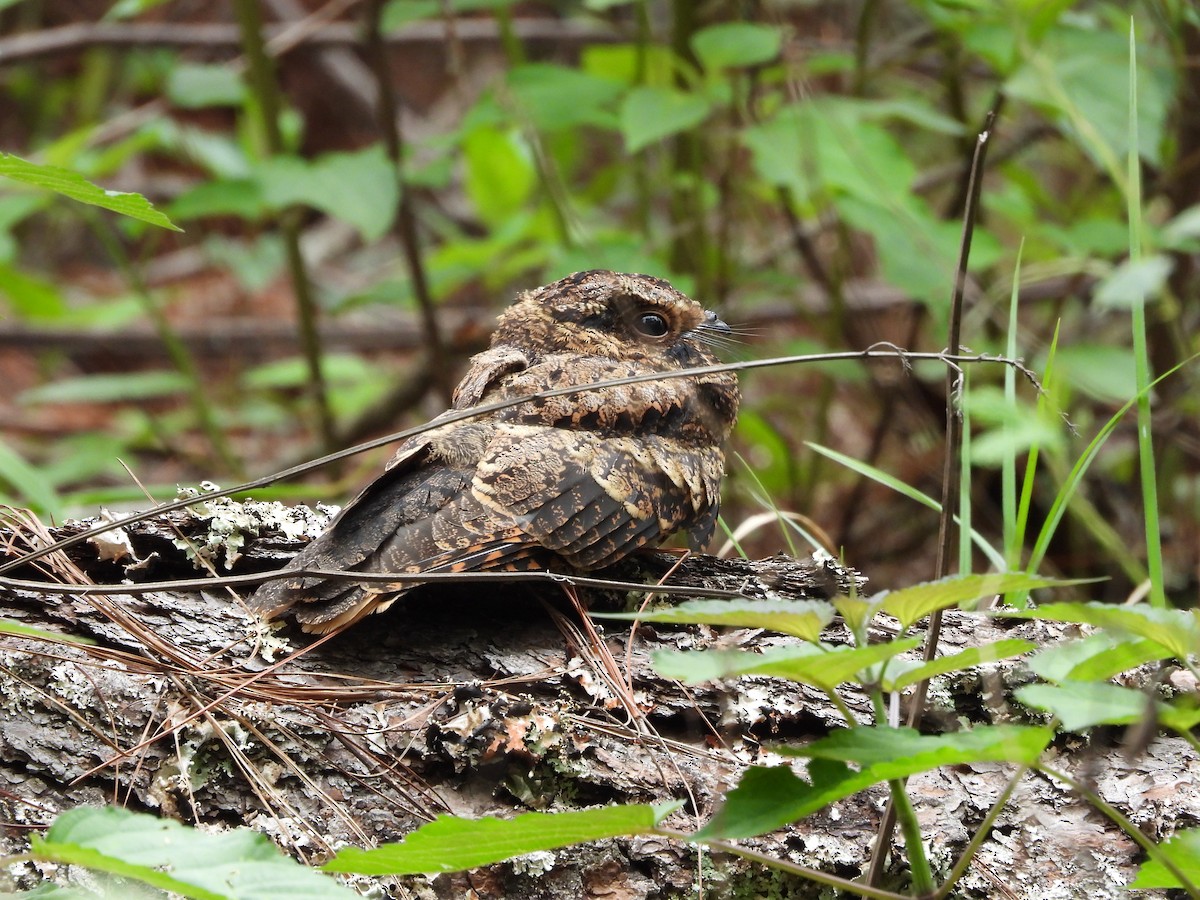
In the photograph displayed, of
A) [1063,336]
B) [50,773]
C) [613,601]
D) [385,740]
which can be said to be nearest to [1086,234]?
[1063,336]

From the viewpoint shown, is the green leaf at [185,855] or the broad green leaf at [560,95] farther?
the broad green leaf at [560,95]

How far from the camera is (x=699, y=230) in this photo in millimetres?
5012

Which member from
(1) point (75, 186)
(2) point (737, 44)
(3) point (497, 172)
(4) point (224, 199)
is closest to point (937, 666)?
(1) point (75, 186)

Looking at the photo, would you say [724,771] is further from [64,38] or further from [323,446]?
[64,38]

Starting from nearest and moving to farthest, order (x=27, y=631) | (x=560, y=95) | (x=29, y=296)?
(x=27, y=631) → (x=560, y=95) → (x=29, y=296)

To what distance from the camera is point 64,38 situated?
550 cm

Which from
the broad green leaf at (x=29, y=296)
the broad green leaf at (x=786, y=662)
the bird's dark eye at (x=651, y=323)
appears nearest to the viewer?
the broad green leaf at (x=786, y=662)

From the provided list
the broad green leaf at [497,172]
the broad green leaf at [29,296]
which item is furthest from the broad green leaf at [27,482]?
the broad green leaf at [497,172]

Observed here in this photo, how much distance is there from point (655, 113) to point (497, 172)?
4.80ft

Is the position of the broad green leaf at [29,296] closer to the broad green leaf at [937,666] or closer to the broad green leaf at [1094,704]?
the broad green leaf at [937,666]

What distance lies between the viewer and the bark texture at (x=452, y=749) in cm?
193

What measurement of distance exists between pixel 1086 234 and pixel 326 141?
22.6 feet

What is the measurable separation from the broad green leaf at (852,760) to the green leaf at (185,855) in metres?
0.50

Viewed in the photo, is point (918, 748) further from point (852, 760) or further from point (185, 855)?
point (185, 855)
